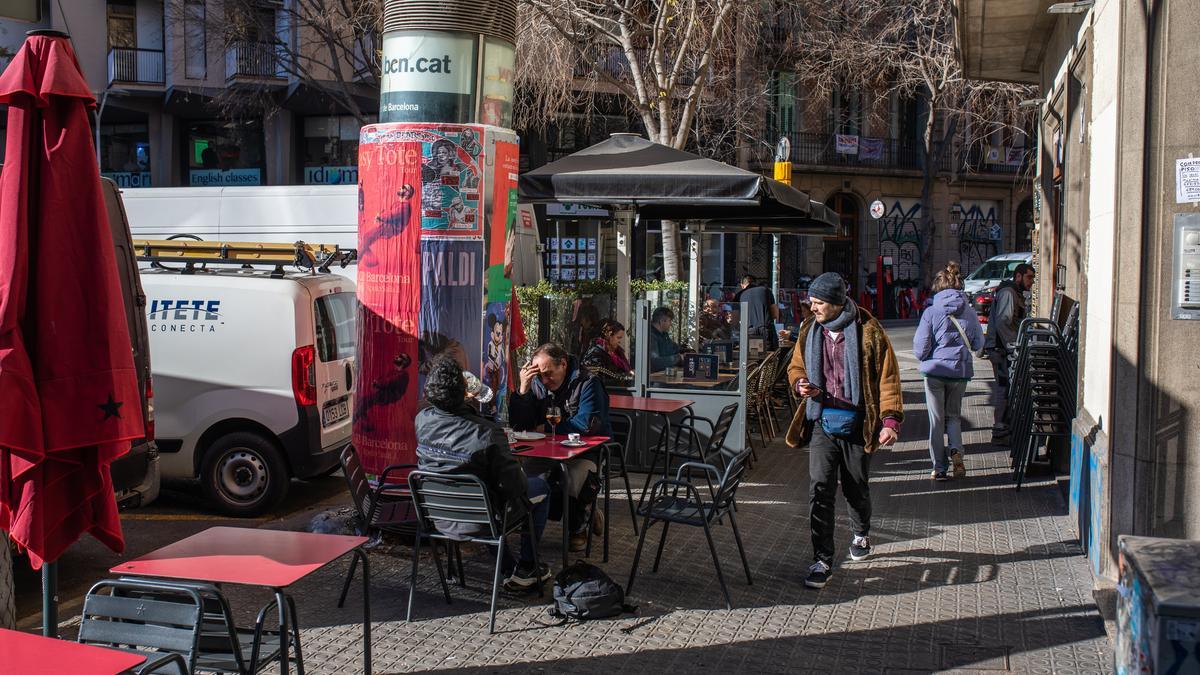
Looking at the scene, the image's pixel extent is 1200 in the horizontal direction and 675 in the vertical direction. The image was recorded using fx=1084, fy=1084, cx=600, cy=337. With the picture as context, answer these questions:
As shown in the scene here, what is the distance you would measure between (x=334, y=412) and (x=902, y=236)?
104 ft

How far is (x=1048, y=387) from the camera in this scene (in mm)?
8609

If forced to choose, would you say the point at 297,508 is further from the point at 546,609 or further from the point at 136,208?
the point at 136,208

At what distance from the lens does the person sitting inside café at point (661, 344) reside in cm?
982

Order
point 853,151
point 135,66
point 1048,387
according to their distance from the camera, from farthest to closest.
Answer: point 853,151 < point 135,66 < point 1048,387

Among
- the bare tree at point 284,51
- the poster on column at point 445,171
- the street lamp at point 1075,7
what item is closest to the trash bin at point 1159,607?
the poster on column at point 445,171

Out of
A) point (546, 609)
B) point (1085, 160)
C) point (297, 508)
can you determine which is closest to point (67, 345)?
point (546, 609)

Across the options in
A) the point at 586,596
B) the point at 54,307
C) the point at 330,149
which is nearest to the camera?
the point at 54,307

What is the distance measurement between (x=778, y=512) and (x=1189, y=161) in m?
3.89

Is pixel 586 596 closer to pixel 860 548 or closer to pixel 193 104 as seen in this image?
pixel 860 548

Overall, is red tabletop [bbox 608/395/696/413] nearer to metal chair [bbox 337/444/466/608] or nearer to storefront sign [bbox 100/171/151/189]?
metal chair [bbox 337/444/466/608]

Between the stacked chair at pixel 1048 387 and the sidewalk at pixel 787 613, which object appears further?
the stacked chair at pixel 1048 387

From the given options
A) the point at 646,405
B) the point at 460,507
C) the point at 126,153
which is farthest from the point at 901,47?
the point at 126,153

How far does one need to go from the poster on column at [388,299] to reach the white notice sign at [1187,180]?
420 cm

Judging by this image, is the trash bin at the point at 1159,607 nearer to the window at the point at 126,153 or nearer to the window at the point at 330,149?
the window at the point at 330,149
